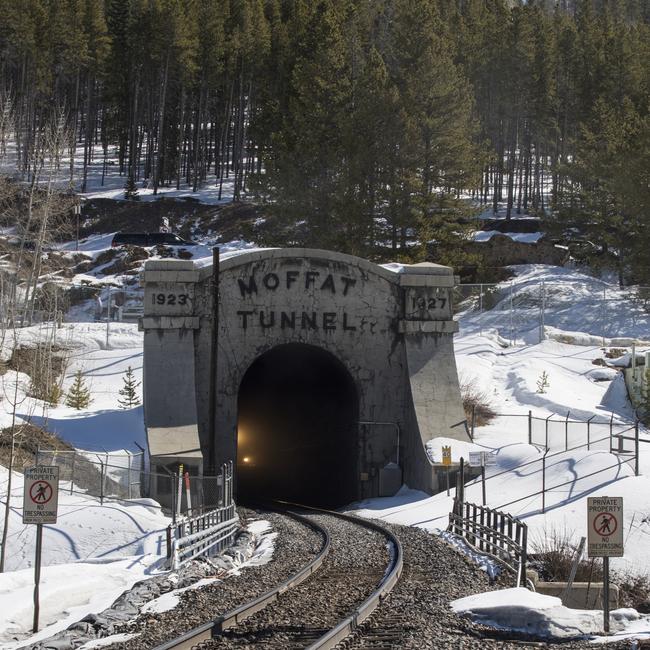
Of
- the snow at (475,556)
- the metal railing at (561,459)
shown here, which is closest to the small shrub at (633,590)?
the snow at (475,556)

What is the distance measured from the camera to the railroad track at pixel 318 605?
40.1ft

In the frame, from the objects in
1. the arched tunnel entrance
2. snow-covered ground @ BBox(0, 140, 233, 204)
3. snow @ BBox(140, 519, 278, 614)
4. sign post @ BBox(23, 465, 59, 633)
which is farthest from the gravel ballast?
snow-covered ground @ BBox(0, 140, 233, 204)

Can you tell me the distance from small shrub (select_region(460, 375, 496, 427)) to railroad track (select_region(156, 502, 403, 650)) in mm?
16221

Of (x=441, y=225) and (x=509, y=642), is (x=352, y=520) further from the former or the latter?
(x=441, y=225)

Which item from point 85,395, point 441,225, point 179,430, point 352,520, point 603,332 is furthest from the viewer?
point 441,225

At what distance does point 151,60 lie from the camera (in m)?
86.5

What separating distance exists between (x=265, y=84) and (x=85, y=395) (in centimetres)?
4875

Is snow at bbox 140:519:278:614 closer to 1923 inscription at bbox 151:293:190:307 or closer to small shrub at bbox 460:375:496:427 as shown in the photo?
1923 inscription at bbox 151:293:190:307

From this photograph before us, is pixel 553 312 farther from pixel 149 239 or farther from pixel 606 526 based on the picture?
pixel 606 526

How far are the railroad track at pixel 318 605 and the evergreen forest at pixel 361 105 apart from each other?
3494cm

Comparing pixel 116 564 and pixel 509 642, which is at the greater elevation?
pixel 509 642

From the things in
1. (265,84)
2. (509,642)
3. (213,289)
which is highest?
(265,84)

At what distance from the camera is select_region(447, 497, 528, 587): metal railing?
666 inches

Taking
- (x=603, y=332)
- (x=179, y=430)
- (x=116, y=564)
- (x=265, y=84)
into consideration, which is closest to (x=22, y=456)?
(x=179, y=430)
